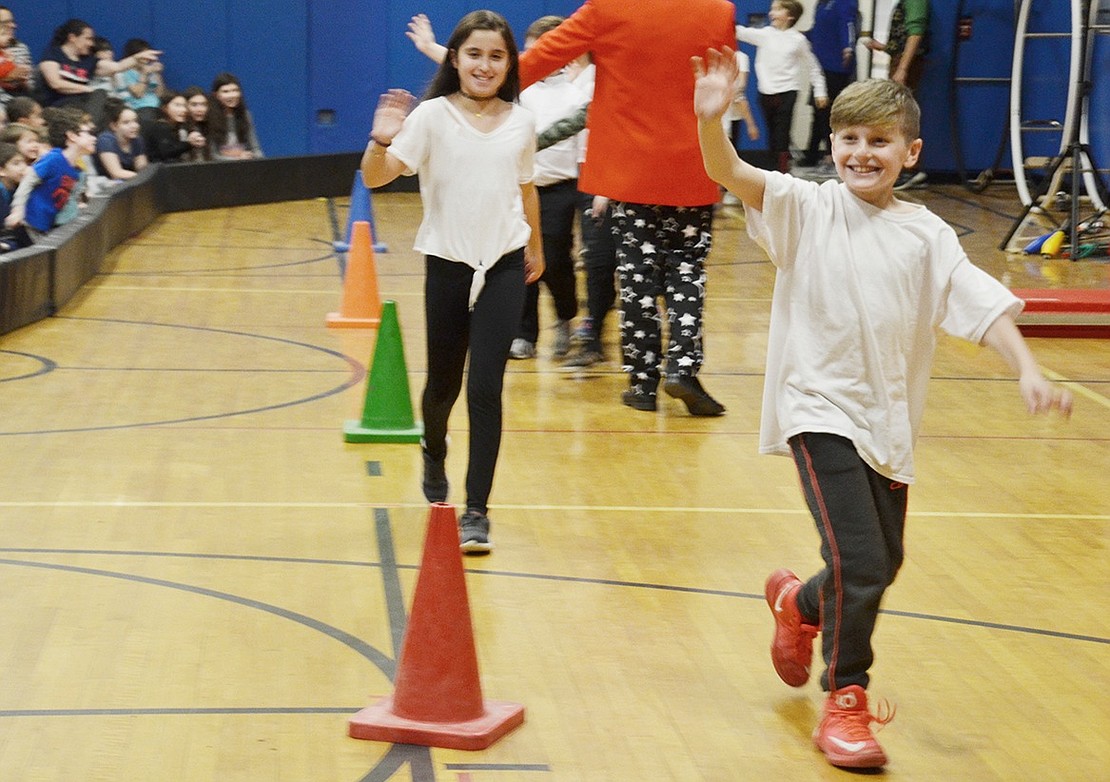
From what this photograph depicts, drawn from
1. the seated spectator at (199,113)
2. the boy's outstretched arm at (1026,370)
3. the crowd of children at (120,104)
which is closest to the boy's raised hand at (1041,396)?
the boy's outstretched arm at (1026,370)

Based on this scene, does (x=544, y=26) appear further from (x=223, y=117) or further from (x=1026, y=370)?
(x=223, y=117)

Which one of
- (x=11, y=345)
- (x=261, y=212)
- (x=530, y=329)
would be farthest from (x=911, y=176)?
(x=11, y=345)

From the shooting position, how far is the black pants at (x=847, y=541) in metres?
3.54

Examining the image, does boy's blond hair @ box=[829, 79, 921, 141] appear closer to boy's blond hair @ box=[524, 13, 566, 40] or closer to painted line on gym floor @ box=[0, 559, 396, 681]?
painted line on gym floor @ box=[0, 559, 396, 681]

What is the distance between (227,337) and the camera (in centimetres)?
858

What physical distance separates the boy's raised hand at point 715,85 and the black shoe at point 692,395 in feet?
11.7

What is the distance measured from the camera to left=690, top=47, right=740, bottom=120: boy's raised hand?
11.1ft

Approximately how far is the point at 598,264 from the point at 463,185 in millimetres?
2724

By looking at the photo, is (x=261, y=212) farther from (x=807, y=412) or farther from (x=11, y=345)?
(x=807, y=412)

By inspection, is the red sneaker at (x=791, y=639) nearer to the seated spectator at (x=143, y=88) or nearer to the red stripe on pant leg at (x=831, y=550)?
the red stripe on pant leg at (x=831, y=550)

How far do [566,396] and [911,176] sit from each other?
35.4 ft

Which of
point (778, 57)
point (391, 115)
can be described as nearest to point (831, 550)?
point (391, 115)

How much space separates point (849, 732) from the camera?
140 inches

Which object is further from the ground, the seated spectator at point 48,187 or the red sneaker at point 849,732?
the seated spectator at point 48,187
